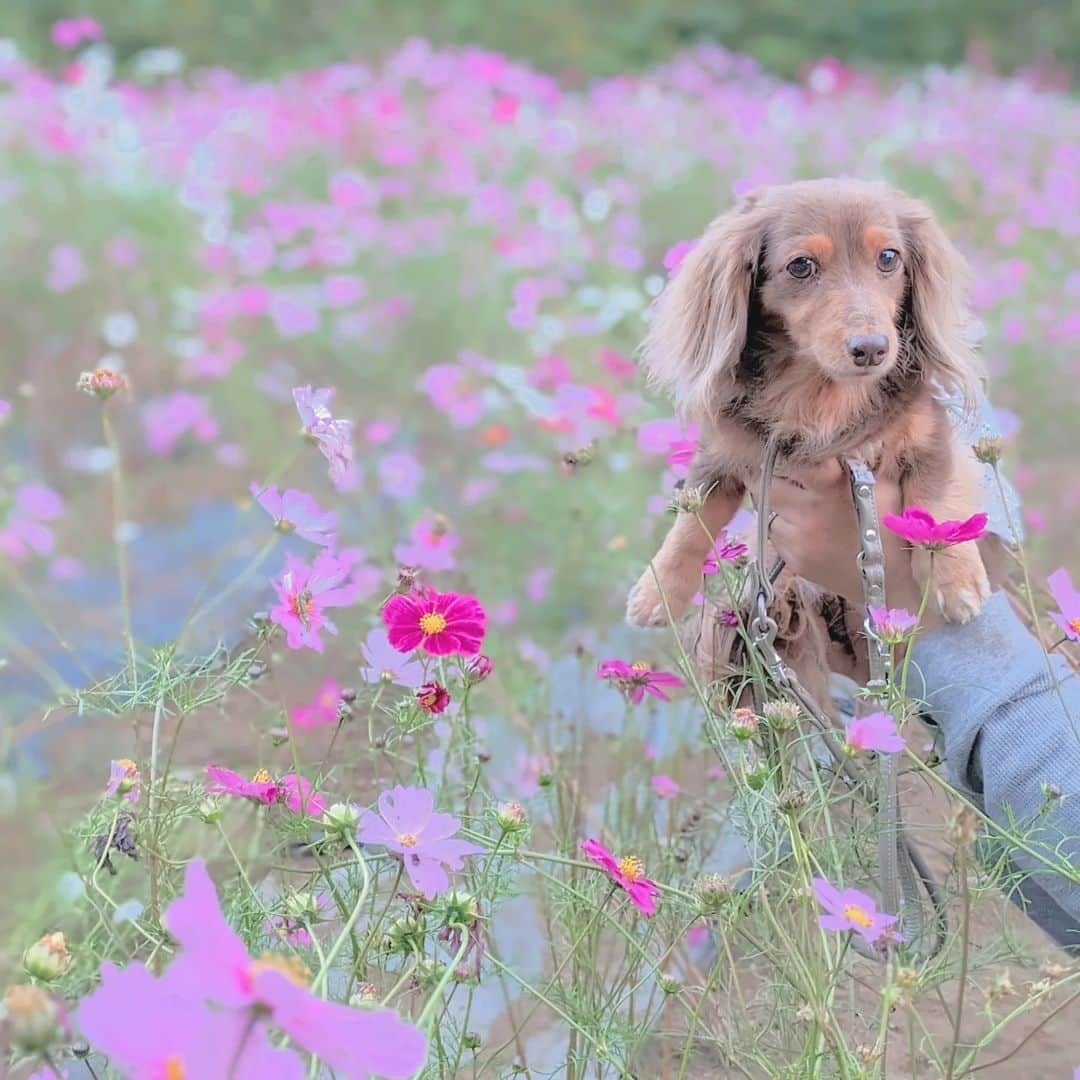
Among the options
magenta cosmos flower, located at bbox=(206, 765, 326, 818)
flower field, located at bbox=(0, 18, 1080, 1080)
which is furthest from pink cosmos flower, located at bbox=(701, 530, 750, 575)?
magenta cosmos flower, located at bbox=(206, 765, 326, 818)

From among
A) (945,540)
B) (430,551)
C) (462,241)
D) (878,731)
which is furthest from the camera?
(462,241)

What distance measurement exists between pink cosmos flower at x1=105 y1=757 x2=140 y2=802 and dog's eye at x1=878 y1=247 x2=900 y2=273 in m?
0.93

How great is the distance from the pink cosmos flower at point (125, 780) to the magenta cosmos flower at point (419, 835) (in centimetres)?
23

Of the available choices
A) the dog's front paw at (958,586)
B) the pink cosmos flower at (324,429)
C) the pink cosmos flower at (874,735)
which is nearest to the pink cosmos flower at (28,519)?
the pink cosmos flower at (324,429)

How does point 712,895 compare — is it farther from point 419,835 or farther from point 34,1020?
point 34,1020

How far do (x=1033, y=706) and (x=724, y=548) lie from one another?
1.23 feet

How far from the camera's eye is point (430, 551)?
1.72 meters

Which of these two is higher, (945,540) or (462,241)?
(945,540)

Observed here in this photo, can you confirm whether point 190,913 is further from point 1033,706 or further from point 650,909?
point 1033,706

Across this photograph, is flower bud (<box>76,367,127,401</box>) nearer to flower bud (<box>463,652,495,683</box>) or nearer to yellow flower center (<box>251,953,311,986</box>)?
flower bud (<box>463,652,495,683</box>)

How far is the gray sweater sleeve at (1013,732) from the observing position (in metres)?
1.32

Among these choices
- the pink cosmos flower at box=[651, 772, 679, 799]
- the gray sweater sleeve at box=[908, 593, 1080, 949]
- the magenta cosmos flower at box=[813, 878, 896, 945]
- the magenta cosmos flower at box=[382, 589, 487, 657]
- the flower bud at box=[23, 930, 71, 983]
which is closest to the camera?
the flower bud at box=[23, 930, 71, 983]

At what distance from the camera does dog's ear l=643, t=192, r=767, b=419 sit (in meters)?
1.41

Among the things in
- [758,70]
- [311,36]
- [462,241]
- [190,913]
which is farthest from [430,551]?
[311,36]
